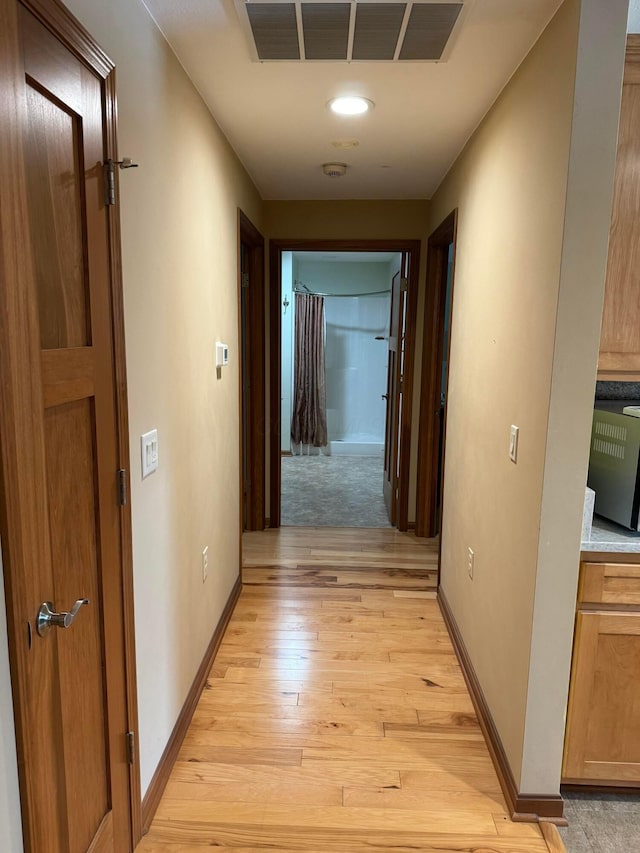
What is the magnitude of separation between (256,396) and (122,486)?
2.53 metres

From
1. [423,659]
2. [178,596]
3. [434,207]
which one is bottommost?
[423,659]

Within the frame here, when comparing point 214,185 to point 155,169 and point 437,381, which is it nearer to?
point 155,169

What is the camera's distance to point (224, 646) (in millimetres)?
2572

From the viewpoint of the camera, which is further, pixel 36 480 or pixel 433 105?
pixel 433 105

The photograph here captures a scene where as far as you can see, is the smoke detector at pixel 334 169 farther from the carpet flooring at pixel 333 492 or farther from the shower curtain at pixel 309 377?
the shower curtain at pixel 309 377

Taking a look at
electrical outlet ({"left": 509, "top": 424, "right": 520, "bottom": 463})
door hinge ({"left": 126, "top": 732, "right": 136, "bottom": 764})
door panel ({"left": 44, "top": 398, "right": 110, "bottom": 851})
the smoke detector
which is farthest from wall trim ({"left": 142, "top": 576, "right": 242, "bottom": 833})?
the smoke detector

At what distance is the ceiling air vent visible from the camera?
1.48m

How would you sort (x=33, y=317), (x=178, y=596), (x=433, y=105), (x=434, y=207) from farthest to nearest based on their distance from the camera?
(x=434, y=207) → (x=433, y=105) → (x=178, y=596) → (x=33, y=317)

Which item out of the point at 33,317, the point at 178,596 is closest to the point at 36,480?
the point at 33,317

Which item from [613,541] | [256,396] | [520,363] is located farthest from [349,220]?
[613,541]

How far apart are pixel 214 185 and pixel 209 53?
60cm

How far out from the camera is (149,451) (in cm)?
160

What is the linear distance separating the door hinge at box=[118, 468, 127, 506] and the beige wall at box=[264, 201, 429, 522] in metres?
2.78

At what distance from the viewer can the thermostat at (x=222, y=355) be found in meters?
2.45
